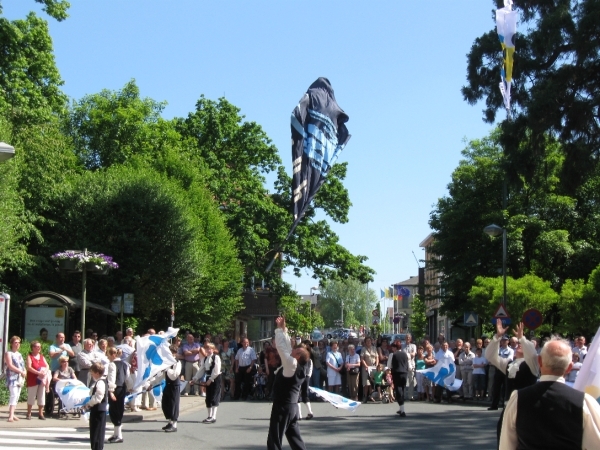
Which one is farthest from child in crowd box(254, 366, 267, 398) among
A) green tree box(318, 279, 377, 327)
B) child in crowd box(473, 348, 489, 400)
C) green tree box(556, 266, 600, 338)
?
green tree box(318, 279, 377, 327)

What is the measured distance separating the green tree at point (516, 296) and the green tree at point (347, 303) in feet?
404

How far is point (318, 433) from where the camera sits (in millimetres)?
16625

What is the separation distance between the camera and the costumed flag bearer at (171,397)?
16.5m

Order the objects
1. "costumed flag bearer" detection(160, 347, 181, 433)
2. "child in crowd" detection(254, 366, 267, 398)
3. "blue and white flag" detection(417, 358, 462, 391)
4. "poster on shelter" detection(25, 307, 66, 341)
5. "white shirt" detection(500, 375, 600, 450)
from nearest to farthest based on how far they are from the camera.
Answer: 1. "white shirt" detection(500, 375, 600, 450)
2. "costumed flag bearer" detection(160, 347, 181, 433)
3. "blue and white flag" detection(417, 358, 462, 391)
4. "poster on shelter" detection(25, 307, 66, 341)
5. "child in crowd" detection(254, 366, 267, 398)

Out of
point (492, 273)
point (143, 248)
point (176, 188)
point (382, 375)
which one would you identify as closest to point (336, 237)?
point (492, 273)

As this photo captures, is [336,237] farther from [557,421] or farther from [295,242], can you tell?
[557,421]

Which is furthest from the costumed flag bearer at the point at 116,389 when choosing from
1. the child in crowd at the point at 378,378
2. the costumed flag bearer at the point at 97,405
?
the child in crowd at the point at 378,378

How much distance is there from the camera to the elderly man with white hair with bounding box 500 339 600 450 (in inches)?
197

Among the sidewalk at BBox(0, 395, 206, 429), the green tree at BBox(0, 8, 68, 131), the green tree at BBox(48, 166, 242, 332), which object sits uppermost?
the green tree at BBox(0, 8, 68, 131)

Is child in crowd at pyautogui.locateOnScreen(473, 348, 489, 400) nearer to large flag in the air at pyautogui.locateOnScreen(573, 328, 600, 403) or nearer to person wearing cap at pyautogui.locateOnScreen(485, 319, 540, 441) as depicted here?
person wearing cap at pyautogui.locateOnScreen(485, 319, 540, 441)

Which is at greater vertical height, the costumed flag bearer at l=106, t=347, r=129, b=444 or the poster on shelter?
the poster on shelter

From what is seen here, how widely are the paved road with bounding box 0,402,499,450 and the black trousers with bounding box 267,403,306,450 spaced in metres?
2.27

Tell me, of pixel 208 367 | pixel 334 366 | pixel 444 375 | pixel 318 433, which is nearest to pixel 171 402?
pixel 208 367

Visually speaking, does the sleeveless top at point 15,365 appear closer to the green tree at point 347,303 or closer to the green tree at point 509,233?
the green tree at point 509,233
